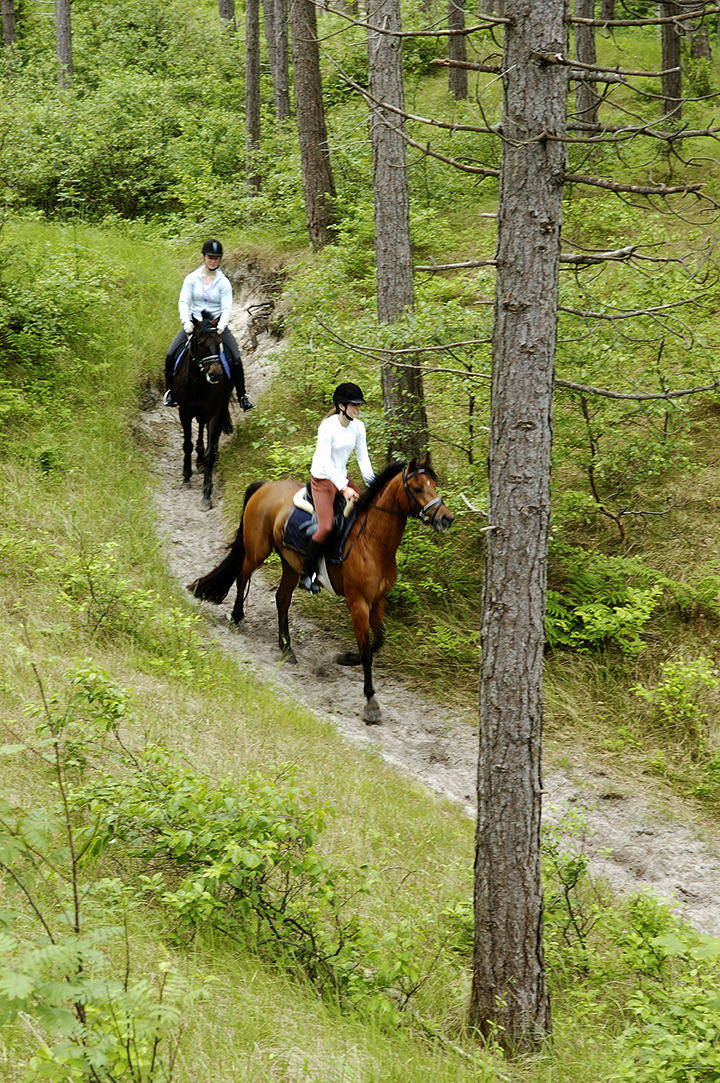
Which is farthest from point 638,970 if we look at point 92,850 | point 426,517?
point 426,517

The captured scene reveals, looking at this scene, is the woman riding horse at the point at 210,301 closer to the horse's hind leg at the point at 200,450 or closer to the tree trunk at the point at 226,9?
the horse's hind leg at the point at 200,450

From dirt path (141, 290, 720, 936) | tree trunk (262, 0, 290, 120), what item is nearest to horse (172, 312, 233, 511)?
dirt path (141, 290, 720, 936)

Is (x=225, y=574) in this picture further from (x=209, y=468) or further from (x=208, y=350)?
(x=208, y=350)

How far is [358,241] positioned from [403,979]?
43.3ft

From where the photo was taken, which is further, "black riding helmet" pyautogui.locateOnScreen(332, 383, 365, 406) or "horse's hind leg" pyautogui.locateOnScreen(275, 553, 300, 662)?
"horse's hind leg" pyautogui.locateOnScreen(275, 553, 300, 662)

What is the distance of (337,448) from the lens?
8.83m

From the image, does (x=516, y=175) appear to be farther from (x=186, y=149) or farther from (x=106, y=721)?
(x=186, y=149)

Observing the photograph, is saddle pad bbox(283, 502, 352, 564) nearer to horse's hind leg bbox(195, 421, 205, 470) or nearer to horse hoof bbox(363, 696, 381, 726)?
horse hoof bbox(363, 696, 381, 726)

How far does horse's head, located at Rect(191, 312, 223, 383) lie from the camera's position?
12.1m

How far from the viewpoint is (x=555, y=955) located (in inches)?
203

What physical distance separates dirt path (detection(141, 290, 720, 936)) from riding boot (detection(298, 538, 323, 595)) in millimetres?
1028

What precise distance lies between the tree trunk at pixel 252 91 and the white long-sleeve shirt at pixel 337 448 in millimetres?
12732

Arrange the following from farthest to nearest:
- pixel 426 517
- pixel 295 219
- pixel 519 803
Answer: pixel 295 219 < pixel 426 517 < pixel 519 803

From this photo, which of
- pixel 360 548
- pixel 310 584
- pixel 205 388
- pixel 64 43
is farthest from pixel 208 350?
pixel 64 43
